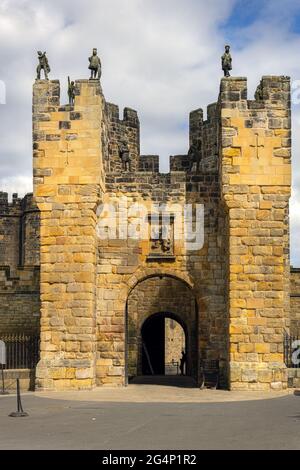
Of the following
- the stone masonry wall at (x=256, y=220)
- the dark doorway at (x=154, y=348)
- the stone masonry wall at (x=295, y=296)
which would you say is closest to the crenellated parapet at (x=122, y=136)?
the dark doorway at (x=154, y=348)

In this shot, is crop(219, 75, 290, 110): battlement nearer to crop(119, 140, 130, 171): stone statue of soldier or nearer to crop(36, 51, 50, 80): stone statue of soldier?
crop(36, 51, 50, 80): stone statue of soldier

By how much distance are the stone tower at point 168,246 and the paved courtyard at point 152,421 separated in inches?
51.1

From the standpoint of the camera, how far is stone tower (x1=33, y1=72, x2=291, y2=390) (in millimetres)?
20516

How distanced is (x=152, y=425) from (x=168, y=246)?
9.17 meters

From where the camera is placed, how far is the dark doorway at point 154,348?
33.0 meters

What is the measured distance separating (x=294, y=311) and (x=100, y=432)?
66.9 ft

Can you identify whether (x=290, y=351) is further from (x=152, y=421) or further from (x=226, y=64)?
(x=152, y=421)

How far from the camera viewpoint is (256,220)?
21.0 m

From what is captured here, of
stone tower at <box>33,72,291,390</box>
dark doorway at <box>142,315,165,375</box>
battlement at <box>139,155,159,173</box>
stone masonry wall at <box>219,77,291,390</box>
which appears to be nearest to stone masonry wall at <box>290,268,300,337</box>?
dark doorway at <box>142,315,165,375</box>

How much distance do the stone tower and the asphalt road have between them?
2.67 m

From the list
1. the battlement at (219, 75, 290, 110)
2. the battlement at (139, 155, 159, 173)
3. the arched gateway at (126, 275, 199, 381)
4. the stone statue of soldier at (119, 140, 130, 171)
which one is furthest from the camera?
the battlement at (139, 155, 159, 173)

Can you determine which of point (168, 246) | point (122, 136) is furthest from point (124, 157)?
point (168, 246)
